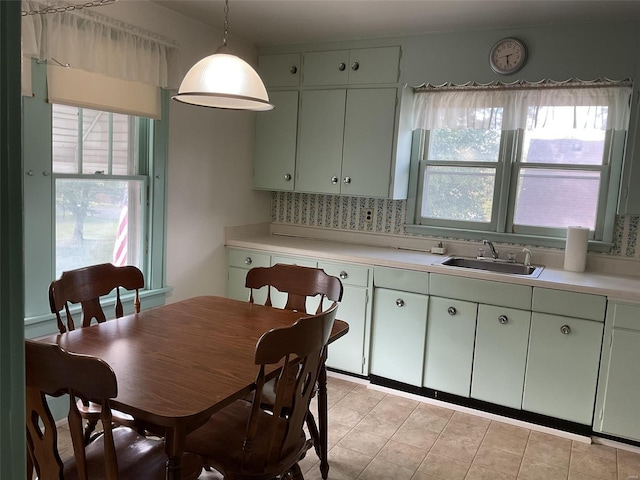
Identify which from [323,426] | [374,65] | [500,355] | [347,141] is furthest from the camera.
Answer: [347,141]

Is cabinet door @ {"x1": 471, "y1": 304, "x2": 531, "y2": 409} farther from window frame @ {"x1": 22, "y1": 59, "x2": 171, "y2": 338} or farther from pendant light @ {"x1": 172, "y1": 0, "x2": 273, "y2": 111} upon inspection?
window frame @ {"x1": 22, "y1": 59, "x2": 171, "y2": 338}

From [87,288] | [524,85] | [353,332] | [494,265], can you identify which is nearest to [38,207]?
[87,288]

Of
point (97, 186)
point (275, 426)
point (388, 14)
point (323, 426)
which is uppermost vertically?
point (388, 14)

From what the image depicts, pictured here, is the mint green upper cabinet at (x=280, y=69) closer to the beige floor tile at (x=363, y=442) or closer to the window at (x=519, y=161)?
the window at (x=519, y=161)

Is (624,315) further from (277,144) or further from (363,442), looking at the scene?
(277,144)

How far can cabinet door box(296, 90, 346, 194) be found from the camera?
149 inches

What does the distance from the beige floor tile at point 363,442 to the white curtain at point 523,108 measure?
2.08 meters

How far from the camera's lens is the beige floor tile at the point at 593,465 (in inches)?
102

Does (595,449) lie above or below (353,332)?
below

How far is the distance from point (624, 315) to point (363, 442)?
1.53 metres

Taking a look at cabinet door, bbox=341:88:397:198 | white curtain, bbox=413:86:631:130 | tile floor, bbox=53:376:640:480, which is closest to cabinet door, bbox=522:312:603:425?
tile floor, bbox=53:376:640:480

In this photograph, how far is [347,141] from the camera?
12.3 ft

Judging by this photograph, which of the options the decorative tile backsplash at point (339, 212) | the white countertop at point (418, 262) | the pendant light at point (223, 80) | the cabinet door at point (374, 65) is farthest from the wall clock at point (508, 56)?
the pendant light at point (223, 80)

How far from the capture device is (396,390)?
3.45 m
